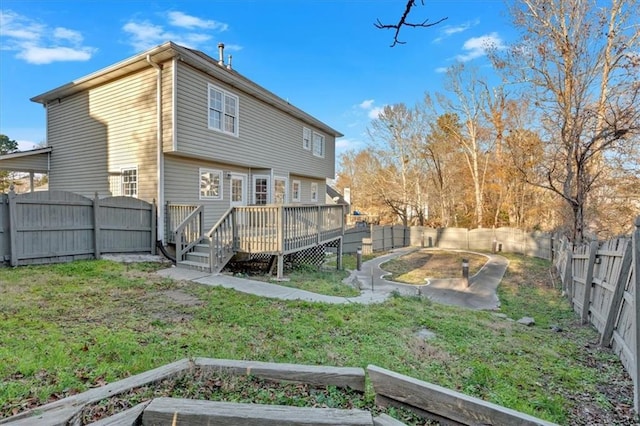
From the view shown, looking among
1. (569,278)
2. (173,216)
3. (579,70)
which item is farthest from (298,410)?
(579,70)

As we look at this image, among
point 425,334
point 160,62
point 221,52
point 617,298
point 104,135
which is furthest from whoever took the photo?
point 221,52

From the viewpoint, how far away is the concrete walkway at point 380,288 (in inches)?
260

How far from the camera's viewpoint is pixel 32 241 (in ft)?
24.9

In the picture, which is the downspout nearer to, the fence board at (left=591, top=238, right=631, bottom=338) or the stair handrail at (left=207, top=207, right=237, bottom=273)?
the stair handrail at (left=207, top=207, right=237, bottom=273)

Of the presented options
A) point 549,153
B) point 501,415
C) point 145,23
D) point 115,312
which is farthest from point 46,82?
point 549,153

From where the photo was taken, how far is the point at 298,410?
2.12 metres

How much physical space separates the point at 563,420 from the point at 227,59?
1518cm

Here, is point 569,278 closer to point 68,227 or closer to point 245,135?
point 245,135

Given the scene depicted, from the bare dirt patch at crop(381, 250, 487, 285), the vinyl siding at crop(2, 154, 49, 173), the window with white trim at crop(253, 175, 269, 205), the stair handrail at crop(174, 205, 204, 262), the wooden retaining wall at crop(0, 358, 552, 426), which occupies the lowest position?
the bare dirt patch at crop(381, 250, 487, 285)

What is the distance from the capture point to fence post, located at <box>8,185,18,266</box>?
720 centimetres

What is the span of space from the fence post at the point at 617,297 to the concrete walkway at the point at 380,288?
11.2 ft

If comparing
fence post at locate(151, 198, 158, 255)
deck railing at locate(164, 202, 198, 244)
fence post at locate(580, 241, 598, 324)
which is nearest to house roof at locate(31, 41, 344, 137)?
fence post at locate(151, 198, 158, 255)

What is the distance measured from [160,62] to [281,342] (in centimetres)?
898

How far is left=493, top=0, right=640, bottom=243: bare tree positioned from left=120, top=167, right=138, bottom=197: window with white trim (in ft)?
41.9
